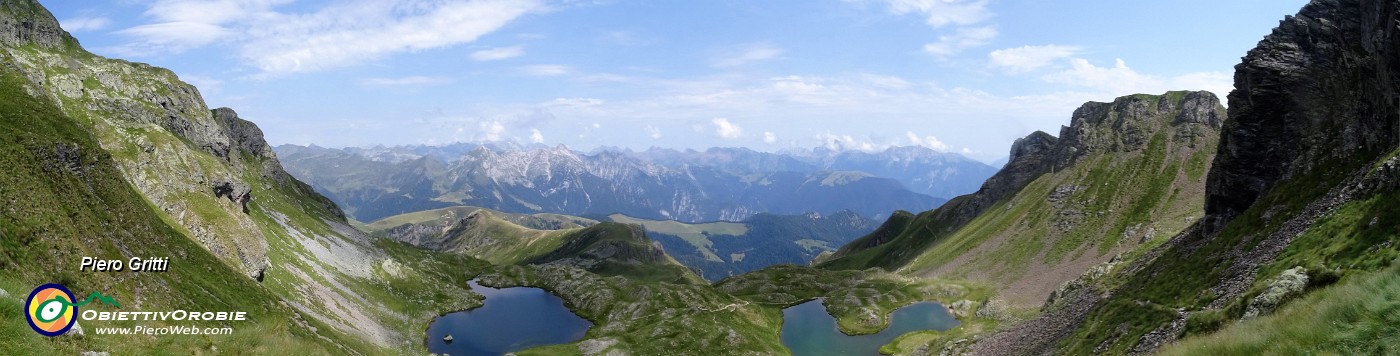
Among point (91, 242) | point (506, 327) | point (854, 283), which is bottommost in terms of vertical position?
point (506, 327)

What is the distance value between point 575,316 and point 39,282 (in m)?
134

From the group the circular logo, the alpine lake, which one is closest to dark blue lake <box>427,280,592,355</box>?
the alpine lake

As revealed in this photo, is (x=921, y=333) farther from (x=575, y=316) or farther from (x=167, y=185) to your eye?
(x=167, y=185)

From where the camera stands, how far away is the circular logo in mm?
18531

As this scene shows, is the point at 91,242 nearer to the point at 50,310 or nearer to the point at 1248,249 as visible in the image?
the point at 50,310

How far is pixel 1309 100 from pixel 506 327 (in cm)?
15151

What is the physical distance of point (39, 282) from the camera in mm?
39875

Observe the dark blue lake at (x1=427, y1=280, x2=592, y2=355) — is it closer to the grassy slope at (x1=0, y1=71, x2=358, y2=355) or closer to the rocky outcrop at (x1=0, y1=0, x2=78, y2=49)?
the grassy slope at (x1=0, y1=71, x2=358, y2=355)

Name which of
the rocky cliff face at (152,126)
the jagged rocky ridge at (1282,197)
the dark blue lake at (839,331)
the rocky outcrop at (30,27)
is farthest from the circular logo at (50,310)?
the rocky outcrop at (30,27)

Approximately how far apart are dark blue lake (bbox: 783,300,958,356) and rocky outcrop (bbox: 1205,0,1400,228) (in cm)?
6386

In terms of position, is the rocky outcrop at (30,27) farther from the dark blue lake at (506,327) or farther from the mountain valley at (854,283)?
the dark blue lake at (506,327)

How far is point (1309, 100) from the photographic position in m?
74.2

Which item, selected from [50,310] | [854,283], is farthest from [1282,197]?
[854,283]

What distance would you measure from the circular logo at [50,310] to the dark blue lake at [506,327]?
112m
